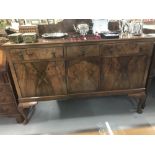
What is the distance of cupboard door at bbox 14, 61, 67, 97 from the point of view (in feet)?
5.24

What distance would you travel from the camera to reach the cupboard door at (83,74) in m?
1.64

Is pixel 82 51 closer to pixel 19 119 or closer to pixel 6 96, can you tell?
pixel 6 96

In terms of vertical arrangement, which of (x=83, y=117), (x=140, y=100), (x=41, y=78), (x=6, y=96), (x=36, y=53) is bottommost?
(x=83, y=117)

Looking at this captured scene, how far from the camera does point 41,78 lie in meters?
1.66

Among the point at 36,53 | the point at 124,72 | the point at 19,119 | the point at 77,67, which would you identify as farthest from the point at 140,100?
the point at 19,119

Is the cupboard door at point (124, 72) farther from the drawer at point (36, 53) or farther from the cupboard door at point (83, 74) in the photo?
the drawer at point (36, 53)

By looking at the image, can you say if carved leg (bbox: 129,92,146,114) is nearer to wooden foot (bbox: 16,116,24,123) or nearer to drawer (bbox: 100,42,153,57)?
drawer (bbox: 100,42,153,57)

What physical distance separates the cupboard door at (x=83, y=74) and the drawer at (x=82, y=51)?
5cm

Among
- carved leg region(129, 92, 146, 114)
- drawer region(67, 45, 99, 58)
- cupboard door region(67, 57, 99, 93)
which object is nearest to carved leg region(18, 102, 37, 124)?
cupboard door region(67, 57, 99, 93)

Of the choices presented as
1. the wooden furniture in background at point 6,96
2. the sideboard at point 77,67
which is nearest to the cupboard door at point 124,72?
the sideboard at point 77,67

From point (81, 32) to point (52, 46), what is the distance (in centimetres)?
46

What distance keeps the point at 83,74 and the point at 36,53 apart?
0.51 m

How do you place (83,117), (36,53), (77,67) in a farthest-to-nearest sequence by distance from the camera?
(83,117)
(77,67)
(36,53)
